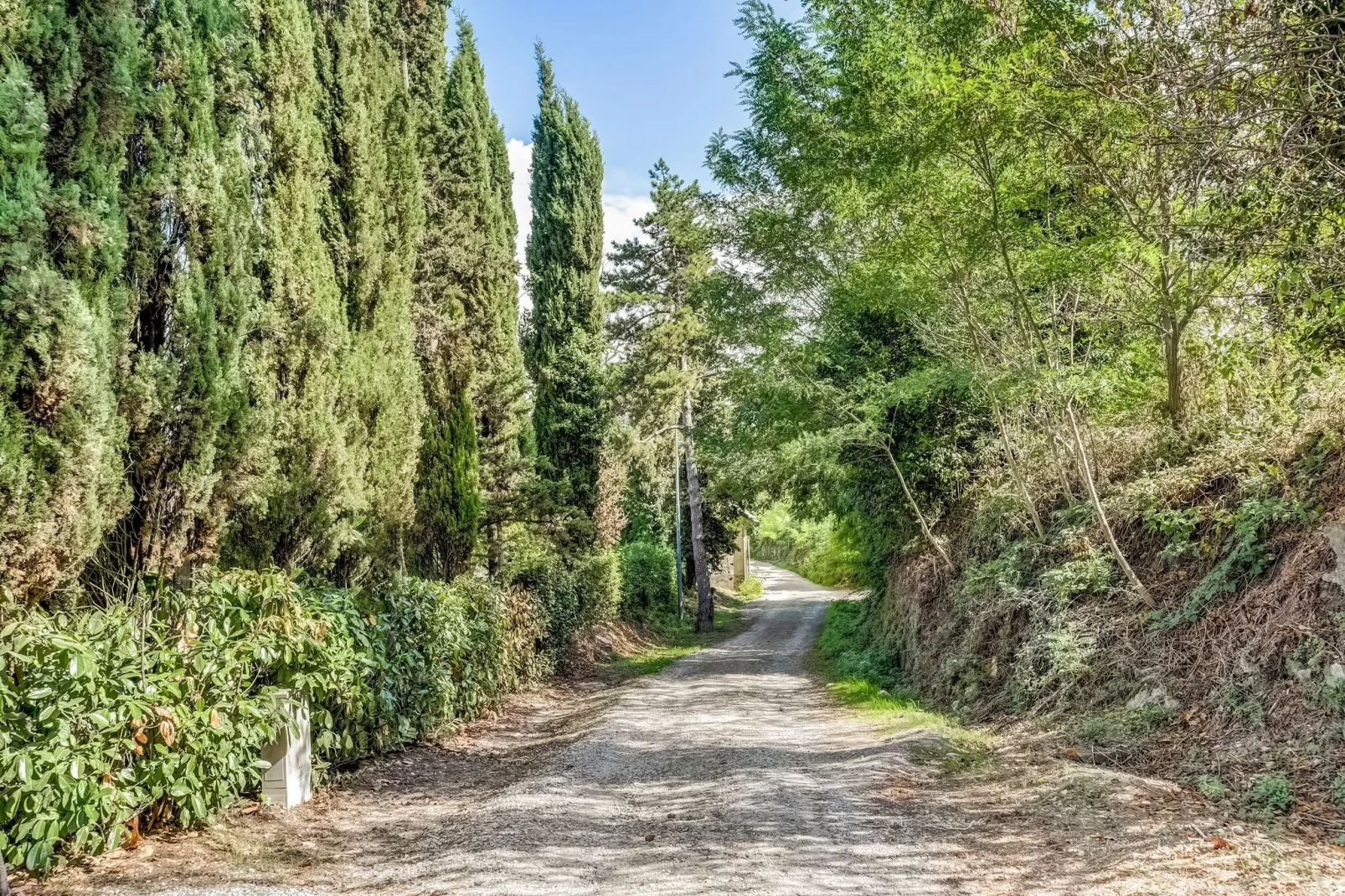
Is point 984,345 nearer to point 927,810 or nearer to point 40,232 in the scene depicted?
point 927,810

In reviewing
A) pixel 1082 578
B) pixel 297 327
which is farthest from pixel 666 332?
pixel 1082 578

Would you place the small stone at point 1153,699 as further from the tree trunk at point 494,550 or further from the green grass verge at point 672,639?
the tree trunk at point 494,550

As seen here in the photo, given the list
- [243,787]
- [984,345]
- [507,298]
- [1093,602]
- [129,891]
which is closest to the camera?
[129,891]

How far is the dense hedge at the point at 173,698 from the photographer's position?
3549 millimetres

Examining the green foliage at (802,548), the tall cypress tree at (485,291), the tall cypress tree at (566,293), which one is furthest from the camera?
the green foliage at (802,548)

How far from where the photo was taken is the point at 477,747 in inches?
317

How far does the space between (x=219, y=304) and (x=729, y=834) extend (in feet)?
16.1

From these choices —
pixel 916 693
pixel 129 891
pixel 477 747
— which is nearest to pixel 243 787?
pixel 129 891

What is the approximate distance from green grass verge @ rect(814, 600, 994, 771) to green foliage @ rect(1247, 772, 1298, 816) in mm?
2097

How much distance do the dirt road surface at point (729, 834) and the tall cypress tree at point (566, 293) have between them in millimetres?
10062

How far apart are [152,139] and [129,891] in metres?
4.41

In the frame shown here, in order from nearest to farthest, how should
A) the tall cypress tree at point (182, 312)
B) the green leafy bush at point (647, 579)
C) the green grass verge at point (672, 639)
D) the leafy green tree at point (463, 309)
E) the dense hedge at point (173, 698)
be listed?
1. the dense hedge at point (173, 698)
2. the tall cypress tree at point (182, 312)
3. the leafy green tree at point (463, 309)
4. the green grass verge at point (672, 639)
5. the green leafy bush at point (647, 579)

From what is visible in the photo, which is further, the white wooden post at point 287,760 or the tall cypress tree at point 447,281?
the tall cypress tree at point 447,281

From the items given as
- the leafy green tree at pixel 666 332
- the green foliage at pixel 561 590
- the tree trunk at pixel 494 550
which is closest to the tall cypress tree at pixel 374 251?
the green foliage at pixel 561 590
